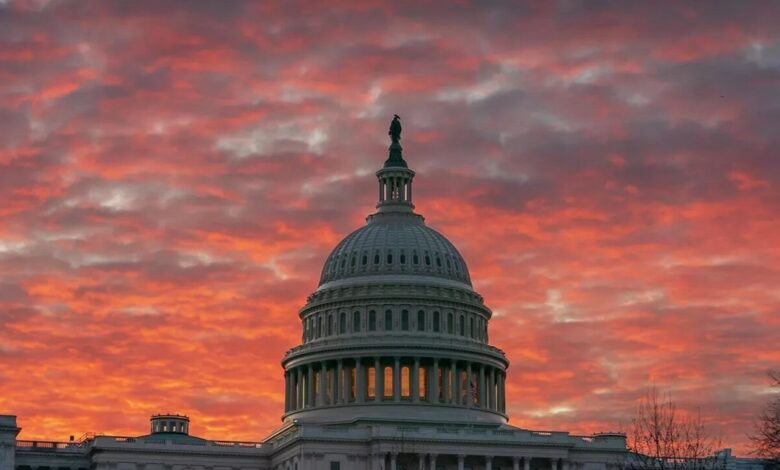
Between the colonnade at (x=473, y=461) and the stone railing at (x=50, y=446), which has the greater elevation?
the stone railing at (x=50, y=446)

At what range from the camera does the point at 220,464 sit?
193 m

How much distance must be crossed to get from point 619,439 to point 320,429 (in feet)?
116

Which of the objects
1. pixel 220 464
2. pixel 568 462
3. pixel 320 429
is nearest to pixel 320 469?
pixel 320 429

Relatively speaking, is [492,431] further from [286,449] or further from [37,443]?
[37,443]

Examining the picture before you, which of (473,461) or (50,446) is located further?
(50,446)

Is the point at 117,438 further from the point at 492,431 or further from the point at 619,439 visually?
the point at 619,439

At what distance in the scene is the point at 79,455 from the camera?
7598 inches

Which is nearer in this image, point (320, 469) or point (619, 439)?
point (320, 469)

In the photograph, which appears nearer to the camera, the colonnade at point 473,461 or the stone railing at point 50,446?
the colonnade at point 473,461

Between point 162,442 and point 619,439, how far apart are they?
51.6m

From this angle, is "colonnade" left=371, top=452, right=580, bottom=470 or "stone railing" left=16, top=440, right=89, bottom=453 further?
"stone railing" left=16, top=440, right=89, bottom=453

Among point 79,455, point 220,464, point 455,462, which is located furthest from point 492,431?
point 79,455

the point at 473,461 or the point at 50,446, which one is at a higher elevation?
the point at 50,446

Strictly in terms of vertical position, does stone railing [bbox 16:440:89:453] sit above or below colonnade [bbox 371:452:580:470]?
above
